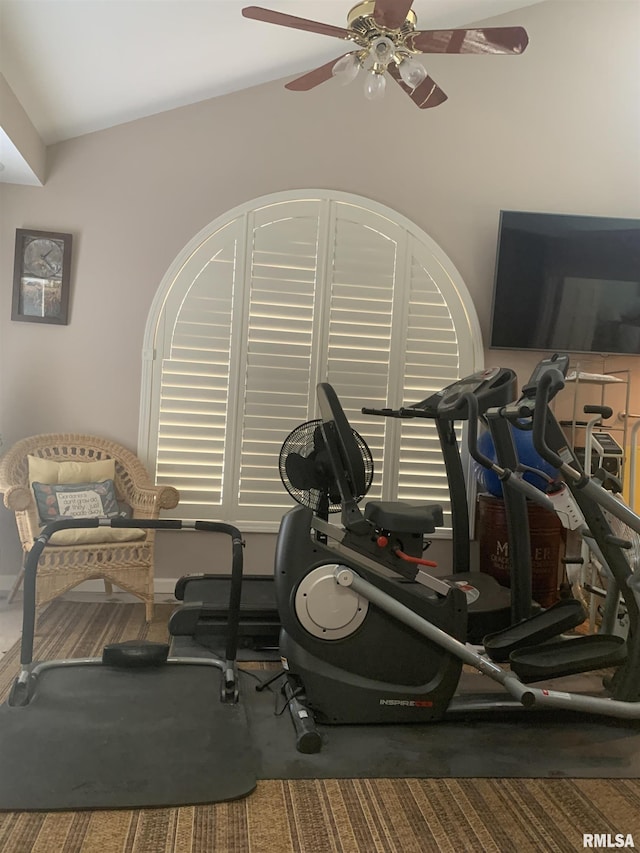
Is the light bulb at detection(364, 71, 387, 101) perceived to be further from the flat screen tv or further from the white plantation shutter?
the flat screen tv

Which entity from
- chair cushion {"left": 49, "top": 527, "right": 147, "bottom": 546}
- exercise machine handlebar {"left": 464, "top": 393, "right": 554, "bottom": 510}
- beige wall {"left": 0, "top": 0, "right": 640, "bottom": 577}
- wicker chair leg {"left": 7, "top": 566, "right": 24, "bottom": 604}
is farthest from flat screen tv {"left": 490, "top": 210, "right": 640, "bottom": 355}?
wicker chair leg {"left": 7, "top": 566, "right": 24, "bottom": 604}

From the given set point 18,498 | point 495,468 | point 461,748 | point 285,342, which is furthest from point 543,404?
point 18,498

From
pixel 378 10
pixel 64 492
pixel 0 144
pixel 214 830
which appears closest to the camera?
pixel 214 830

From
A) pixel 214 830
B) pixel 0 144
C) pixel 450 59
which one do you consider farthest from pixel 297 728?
pixel 450 59

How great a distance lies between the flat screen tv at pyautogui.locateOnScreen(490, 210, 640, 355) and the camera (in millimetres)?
4047

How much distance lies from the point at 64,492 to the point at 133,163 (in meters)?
2.03

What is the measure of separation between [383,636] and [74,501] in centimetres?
193

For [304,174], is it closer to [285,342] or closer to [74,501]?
[285,342]

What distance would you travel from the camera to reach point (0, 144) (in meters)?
3.22

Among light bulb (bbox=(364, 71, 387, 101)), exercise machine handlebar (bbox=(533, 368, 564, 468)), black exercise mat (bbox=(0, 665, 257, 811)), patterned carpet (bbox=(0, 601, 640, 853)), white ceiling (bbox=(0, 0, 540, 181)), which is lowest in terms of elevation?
patterned carpet (bbox=(0, 601, 640, 853))

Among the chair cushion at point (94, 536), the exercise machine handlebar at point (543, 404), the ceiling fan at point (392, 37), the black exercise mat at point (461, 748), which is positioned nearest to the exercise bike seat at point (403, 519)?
the exercise machine handlebar at point (543, 404)

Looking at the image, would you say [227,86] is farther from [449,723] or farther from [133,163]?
[449,723]

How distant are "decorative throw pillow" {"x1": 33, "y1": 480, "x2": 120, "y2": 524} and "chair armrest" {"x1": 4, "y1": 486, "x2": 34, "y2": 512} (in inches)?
4.4

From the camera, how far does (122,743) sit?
2.17 meters
